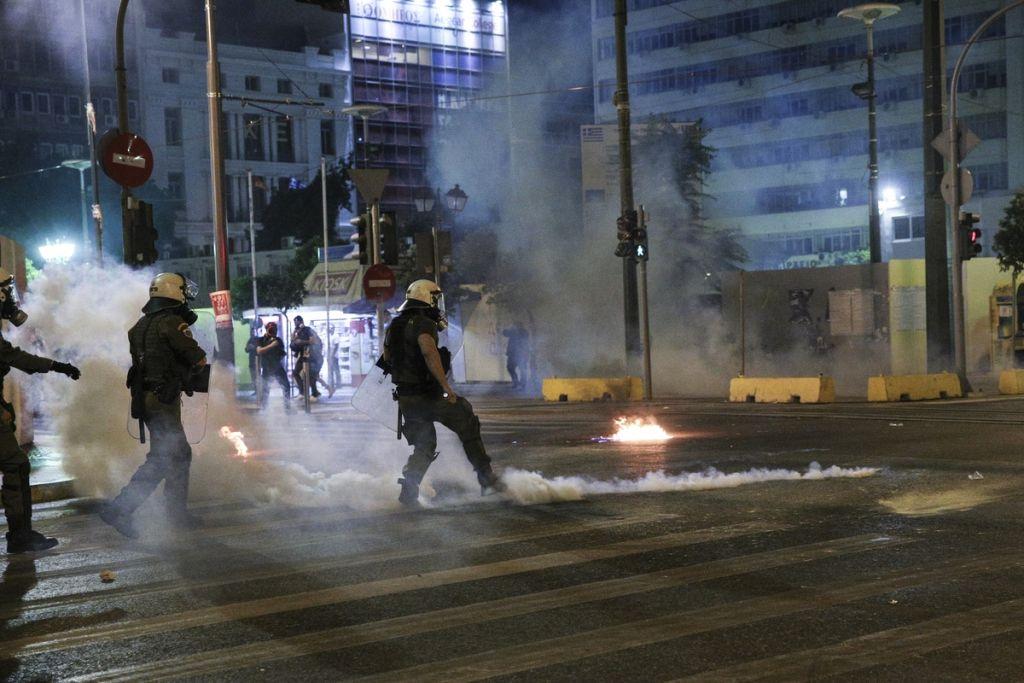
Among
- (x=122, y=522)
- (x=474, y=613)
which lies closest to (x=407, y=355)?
(x=122, y=522)

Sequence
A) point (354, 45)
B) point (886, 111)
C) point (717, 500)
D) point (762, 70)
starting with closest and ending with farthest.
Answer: point (717, 500), point (886, 111), point (762, 70), point (354, 45)

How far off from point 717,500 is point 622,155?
15205 mm

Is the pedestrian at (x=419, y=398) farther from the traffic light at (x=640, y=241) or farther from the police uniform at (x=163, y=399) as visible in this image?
the traffic light at (x=640, y=241)

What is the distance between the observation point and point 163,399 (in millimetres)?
8125

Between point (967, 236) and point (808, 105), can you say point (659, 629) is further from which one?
point (808, 105)

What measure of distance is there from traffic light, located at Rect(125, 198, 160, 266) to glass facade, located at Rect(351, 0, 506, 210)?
79327 millimetres

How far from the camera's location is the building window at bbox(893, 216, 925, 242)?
2176 inches

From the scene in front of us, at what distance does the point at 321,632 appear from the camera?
5.21 m

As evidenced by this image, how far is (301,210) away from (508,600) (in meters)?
72.1

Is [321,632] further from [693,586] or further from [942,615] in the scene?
[942,615]

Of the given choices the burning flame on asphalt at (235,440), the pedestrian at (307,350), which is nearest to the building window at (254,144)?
the pedestrian at (307,350)

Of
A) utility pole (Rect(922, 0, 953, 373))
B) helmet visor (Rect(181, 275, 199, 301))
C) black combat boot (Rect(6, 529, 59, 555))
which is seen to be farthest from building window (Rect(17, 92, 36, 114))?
black combat boot (Rect(6, 529, 59, 555))

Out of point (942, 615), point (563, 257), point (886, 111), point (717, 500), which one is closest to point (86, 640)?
point (942, 615)

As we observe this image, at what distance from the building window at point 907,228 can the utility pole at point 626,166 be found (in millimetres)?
35535
